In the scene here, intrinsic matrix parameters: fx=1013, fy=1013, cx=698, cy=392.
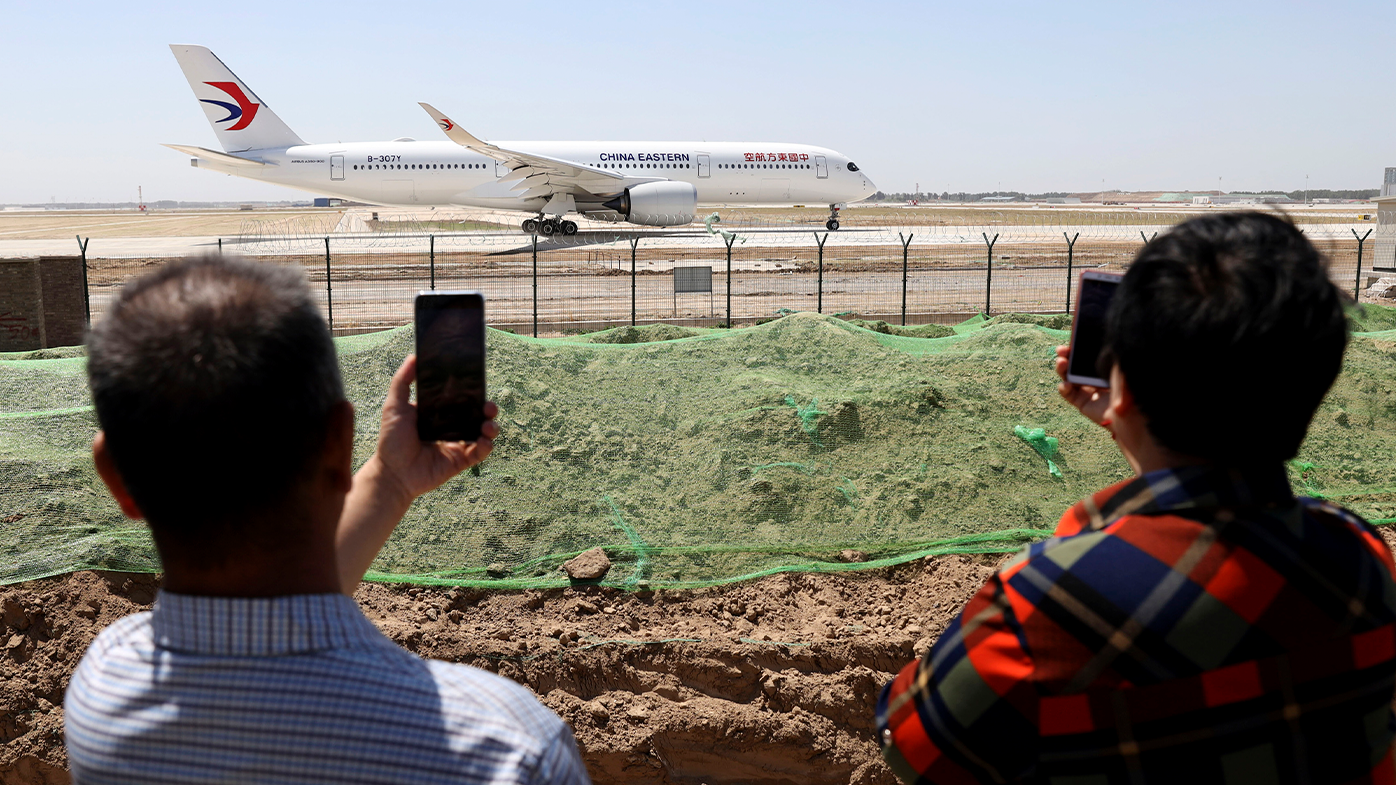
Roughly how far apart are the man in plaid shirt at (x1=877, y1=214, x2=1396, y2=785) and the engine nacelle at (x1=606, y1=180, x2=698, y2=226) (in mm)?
32084

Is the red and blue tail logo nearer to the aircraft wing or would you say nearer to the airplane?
the airplane

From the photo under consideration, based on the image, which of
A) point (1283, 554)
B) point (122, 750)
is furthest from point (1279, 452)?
point (122, 750)

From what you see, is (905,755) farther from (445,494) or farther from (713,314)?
(713,314)

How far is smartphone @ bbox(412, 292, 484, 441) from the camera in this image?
2295 millimetres

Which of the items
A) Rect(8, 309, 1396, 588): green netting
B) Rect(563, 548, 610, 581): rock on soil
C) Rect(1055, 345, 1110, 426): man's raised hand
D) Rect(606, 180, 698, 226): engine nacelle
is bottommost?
Rect(563, 548, 610, 581): rock on soil

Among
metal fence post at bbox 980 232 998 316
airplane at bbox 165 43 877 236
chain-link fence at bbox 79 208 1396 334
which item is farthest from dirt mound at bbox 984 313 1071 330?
airplane at bbox 165 43 877 236

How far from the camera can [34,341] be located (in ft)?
47.5

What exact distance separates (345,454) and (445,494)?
536cm

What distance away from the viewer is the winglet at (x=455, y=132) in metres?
32.6

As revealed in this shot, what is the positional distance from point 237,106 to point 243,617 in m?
41.3

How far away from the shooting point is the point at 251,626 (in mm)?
1306

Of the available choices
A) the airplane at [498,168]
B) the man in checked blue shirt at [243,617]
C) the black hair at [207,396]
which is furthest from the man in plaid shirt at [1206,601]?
the airplane at [498,168]

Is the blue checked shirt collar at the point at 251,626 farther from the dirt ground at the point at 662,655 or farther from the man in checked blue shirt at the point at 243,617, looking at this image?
the dirt ground at the point at 662,655

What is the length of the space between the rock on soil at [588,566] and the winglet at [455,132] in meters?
28.9
